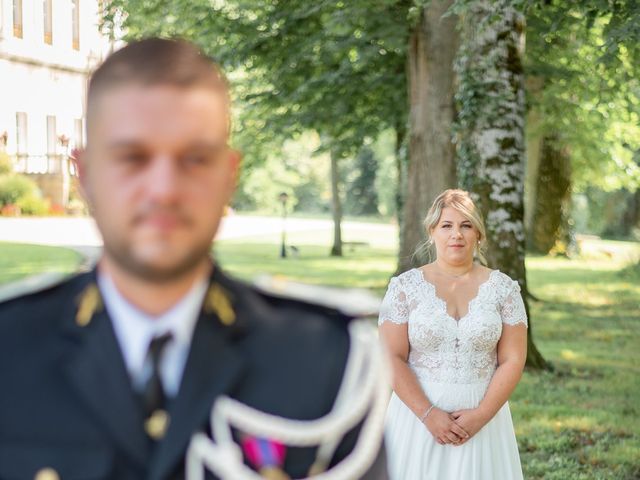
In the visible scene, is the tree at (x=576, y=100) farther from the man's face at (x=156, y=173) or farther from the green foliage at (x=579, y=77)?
the man's face at (x=156, y=173)

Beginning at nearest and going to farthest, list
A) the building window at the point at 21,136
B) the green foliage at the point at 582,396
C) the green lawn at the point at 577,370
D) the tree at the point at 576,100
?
1. the green foliage at the point at 582,396
2. the green lawn at the point at 577,370
3. the tree at the point at 576,100
4. the building window at the point at 21,136

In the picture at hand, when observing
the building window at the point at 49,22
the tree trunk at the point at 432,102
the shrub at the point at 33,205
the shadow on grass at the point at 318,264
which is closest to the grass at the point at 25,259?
the shrub at the point at 33,205

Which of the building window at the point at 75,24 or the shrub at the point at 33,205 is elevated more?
the building window at the point at 75,24

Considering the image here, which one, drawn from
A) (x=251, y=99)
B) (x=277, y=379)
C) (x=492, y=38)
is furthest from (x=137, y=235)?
(x=251, y=99)

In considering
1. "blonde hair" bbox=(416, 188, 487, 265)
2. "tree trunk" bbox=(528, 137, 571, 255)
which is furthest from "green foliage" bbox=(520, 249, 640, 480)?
"tree trunk" bbox=(528, 137, 571, 255)

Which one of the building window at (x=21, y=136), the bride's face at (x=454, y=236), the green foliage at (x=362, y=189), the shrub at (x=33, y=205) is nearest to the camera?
the bride's face at (x=454, y=236)

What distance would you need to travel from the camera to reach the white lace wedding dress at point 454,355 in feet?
16.8

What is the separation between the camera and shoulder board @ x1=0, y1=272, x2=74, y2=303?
4.06 ft

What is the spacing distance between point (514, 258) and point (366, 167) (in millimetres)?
61594

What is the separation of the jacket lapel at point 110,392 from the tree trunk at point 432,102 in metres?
13.0

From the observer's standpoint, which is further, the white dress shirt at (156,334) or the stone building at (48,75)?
the stone building at (48,75)

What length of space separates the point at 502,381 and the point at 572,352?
27.9 ft

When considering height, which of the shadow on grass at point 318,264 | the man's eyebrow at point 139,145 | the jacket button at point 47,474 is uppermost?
→ the man's eyebrow at point 139,145

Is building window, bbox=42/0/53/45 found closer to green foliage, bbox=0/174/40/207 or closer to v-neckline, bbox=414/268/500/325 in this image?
v-neckline, bbox=414/268/500/325
